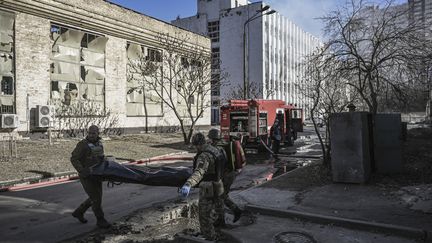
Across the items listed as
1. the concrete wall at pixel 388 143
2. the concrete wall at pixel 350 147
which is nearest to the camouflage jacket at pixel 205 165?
the concrete wall at pixel 350 147

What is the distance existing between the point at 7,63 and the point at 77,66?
15.5 feet

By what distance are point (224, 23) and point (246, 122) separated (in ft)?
160

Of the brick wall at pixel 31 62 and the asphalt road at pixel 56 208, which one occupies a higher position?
the brick wall at pixel 31 62

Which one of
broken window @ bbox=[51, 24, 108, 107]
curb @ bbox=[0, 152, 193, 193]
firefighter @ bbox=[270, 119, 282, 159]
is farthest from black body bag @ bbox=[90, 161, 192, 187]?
broken window @ bbox=[51, 24, 108, 107]

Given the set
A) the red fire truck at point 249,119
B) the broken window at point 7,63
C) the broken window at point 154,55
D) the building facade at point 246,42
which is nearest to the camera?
the red fire truck at point 249,119

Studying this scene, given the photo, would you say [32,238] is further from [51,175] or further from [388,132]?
[388,132]

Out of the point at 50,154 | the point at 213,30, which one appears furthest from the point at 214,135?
the point at 213,30

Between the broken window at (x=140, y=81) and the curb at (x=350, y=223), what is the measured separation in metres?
20.9

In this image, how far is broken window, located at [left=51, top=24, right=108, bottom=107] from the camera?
22594 millimetres

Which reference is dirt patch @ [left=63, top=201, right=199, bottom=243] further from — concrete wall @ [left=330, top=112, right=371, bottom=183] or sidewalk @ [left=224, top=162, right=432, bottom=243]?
concrete wall @ [left=330, top=112, right=371, bottom=183]

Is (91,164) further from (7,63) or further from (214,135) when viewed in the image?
(7,63)

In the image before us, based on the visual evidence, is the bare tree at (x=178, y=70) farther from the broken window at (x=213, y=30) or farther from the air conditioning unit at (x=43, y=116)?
the broken window at (x=213, y=30)

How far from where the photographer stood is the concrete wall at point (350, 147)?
945 cm

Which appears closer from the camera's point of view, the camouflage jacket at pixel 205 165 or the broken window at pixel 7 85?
the camouflage jacket at pixel 205 165
